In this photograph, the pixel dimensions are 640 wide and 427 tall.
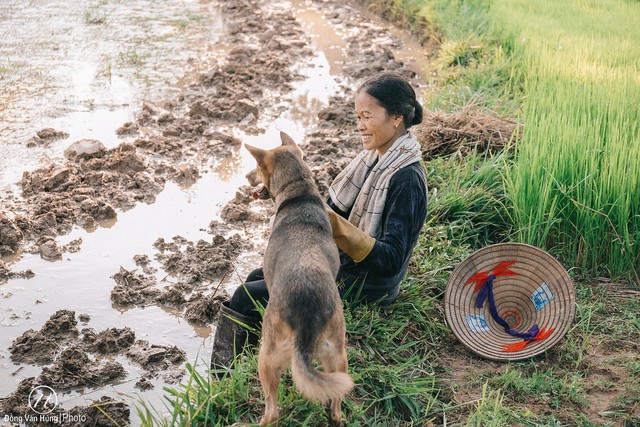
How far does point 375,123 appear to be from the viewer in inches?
141

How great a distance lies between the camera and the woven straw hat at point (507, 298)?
3842 mm

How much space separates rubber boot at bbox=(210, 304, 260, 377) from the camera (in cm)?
359

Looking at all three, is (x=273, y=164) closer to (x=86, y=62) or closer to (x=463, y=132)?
(x=463, y=132)

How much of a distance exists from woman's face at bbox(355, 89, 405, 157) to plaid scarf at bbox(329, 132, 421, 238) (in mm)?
55

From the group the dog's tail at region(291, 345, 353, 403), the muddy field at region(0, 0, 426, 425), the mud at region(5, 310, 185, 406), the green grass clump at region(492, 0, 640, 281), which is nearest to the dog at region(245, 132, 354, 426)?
the dog's tail at region(291, 345, 353, 403)

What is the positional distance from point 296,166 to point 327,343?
40.2 inches

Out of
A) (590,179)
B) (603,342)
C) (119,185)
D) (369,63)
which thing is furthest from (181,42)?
(603,342)

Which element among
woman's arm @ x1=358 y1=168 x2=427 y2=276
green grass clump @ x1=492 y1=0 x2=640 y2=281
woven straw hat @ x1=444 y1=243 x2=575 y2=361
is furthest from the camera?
green grass clump @ x1=492 y1=0 x2=640 y2=281

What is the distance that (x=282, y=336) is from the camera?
276 centimetres

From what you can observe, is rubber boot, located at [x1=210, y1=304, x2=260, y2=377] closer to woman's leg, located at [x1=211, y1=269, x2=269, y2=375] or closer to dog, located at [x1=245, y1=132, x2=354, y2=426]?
woman's leg, located at [x1=211, y1=269, x2=269, y2=375]

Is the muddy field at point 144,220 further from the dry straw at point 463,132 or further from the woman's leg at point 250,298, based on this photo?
the dry straw at point 463,132

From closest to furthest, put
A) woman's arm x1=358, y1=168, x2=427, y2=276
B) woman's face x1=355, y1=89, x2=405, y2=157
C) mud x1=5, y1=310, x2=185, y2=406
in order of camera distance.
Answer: woman's arm x1=358, y1=168, x2=427, y2=276
woman's face x1=355, y1=89, x2=405, y2=157
mud x1=5, y1=310, x2=185, y2=406

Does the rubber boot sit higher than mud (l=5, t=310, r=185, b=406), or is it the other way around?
the rubber boot

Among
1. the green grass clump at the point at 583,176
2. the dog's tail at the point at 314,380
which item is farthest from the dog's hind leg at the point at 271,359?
the green grass clump at the point at 583,176
